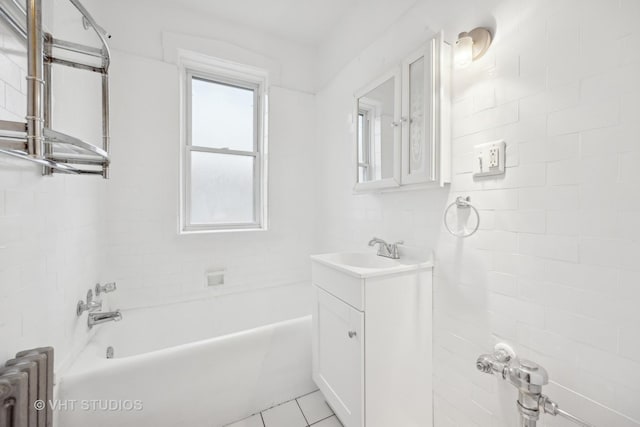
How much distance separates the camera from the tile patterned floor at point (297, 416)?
144 cm

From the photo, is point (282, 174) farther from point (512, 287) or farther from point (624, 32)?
point (624, 32)

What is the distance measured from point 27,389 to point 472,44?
6.74ft

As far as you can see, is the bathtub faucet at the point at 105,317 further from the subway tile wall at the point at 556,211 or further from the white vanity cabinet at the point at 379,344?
the subway tile wall at the point at 556,211

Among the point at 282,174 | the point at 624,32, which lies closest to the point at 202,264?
the point at 282,174

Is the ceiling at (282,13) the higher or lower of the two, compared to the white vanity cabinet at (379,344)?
higher

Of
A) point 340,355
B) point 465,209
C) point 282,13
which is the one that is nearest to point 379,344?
point 340,355

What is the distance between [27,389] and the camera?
0.79m

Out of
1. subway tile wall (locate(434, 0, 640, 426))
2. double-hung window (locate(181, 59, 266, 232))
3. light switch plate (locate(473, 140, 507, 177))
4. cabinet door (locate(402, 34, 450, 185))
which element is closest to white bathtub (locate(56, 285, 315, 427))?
double-hung window (locate(181, 59, 266, 232))

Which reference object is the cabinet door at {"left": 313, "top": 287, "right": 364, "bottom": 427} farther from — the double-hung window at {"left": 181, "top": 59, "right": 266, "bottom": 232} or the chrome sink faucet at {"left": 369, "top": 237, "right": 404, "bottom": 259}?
the double-hung window at {"left": 181, "top": 59, "right": 266, "bottom": 232}

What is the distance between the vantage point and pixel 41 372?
865 millimetres

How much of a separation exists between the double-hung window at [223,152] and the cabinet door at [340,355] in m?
1.21

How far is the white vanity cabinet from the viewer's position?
1160 mm

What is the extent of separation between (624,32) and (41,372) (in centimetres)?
215

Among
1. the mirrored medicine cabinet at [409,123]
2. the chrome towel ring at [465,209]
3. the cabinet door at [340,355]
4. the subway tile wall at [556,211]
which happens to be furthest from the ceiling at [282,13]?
the cabinet door at [340,355]
